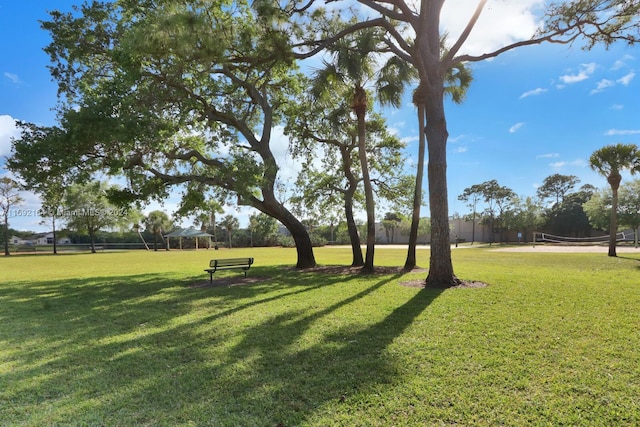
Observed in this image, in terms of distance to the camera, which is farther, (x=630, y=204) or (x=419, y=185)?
(x=630, y=204)

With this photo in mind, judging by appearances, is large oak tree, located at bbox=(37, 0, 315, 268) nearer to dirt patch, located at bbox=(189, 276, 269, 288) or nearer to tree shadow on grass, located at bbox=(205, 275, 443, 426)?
dirt patch, located at bbox=(189, 276, 269, 288)

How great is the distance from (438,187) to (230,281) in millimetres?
7800

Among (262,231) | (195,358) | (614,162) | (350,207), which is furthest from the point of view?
(262,231)

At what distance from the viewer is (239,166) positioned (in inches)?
469

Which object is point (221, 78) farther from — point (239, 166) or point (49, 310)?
point (49, 310)

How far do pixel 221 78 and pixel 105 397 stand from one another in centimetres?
1314

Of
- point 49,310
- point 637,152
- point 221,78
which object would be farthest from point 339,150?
point 637,152

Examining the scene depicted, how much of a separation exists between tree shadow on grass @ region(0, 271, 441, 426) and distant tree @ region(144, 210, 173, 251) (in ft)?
167

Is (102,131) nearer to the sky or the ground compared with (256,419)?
nearer to the sky

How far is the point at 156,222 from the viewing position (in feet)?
184

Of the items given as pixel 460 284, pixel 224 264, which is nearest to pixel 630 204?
pixel 460 284

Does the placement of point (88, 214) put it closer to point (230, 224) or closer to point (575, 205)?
point (230, 224)

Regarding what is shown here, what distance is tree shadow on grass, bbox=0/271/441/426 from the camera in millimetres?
3236

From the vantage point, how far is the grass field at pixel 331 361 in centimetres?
310
